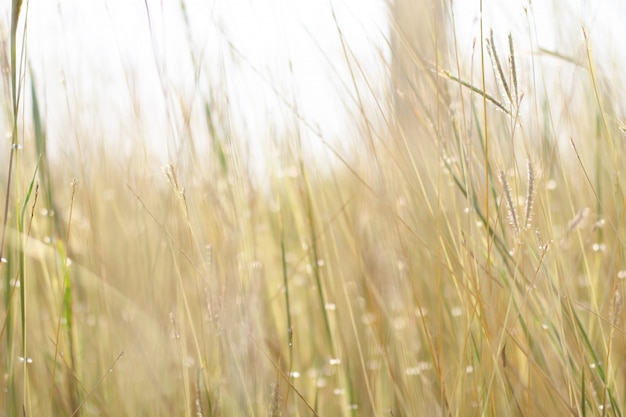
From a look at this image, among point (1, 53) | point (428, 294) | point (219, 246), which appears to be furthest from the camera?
point (428, 294)

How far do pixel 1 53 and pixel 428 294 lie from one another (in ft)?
2.35

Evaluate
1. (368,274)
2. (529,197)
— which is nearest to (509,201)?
(529,197)

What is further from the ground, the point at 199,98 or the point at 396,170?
the point at 199,98

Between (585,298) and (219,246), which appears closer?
(219,246)

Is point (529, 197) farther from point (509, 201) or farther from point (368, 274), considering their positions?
point (368, 274)

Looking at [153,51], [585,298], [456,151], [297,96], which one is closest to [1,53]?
[153,51]

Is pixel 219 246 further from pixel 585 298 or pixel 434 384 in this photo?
pixel 585 298

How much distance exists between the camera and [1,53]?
70cm

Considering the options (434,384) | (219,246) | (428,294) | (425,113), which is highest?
(425,113)

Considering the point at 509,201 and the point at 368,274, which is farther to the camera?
the point at 368,274

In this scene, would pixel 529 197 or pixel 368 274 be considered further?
pixel 368 274

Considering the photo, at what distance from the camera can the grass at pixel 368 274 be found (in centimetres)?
73

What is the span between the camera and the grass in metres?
0.73

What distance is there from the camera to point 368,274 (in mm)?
987
